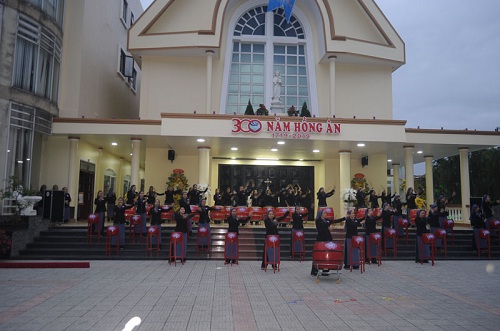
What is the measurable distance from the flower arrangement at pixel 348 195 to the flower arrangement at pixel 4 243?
13393mm

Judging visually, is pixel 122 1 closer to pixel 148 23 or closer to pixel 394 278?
pixel 148 23

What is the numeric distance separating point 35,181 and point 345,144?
14.5 meters

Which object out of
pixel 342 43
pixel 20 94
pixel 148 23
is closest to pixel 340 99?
pixel 342 43

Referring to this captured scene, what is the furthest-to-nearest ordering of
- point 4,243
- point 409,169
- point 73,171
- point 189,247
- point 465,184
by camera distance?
point 465,184 < point 409,169 < point 73,171 < point 189,247 < point 4,243

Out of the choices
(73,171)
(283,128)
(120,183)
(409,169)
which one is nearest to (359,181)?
(409,169)

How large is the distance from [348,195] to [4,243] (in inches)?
540

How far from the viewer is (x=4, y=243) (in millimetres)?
13188

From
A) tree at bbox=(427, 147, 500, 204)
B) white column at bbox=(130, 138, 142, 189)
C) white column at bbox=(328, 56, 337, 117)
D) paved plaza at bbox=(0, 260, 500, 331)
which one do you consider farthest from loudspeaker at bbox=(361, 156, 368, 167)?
tree at bbox=(427, 147, 500, 204)

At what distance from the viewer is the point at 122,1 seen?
2680cm

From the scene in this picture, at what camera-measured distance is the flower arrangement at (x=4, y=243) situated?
13.1 meters

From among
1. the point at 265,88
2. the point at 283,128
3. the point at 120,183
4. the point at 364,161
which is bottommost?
the point at 120,183

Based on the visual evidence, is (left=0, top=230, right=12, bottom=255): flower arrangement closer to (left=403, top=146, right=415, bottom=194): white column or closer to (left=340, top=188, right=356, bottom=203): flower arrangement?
(left=340, top=188, right=356, bottom=203): flower arrangement

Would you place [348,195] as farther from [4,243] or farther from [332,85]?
[4,243]

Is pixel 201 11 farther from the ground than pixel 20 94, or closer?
farther from the ground
